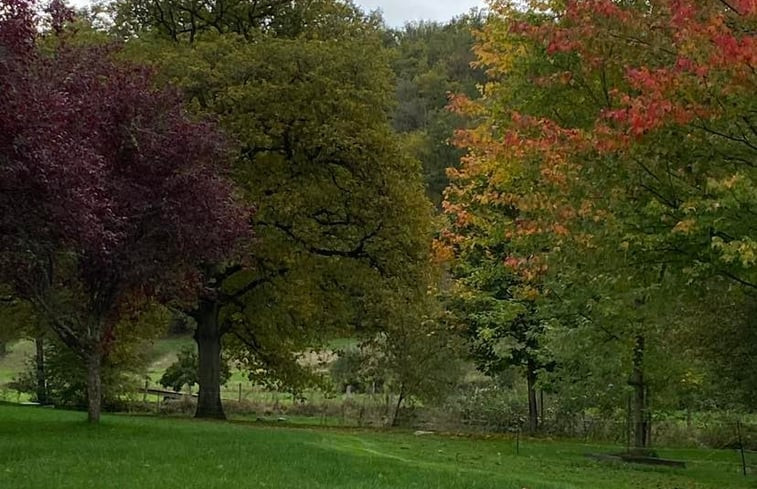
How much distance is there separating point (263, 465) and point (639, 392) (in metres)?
11.0

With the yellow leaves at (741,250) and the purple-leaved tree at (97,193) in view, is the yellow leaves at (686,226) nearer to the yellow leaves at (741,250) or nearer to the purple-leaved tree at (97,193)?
the yellow leaves at (741,250)

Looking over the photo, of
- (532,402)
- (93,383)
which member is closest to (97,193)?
(93,383)

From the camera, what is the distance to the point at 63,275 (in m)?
14.8

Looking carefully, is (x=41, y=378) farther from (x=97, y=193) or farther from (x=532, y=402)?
(x=97, y=193)

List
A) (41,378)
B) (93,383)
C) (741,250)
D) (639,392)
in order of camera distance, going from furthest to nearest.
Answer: (41,378)
(639,392)
(93,383)
(741,250)

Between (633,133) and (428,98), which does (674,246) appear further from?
(428,98)

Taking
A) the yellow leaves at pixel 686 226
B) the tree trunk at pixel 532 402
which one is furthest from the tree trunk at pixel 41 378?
the yellow leaves at pixel 686 226

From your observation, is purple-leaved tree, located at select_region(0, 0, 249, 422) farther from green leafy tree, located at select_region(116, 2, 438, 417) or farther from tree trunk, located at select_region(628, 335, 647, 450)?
tree trunk, located at select_region(628, 335, 647, 450)

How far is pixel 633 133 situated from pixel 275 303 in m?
15.9

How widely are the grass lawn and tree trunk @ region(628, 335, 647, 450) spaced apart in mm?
1426

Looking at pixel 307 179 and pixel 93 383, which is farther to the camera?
pixel 307 179

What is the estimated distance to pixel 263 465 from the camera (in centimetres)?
1034

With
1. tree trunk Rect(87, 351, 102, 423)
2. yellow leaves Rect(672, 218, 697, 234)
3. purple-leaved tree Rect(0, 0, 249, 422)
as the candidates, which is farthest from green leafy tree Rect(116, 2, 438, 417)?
yellow leaves Rect(672, 218, 697, 234)

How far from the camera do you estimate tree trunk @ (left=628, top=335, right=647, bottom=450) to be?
1800cm
